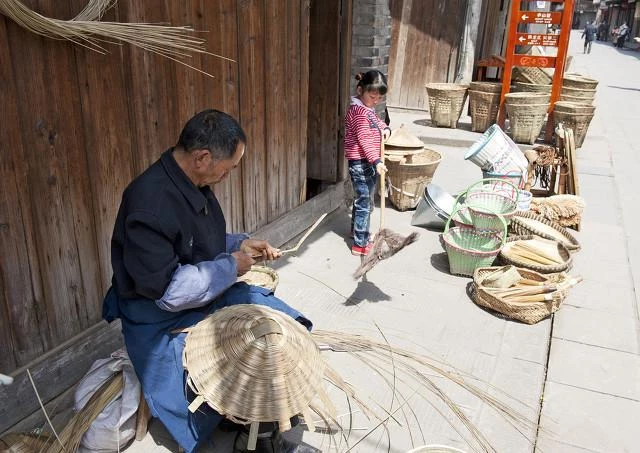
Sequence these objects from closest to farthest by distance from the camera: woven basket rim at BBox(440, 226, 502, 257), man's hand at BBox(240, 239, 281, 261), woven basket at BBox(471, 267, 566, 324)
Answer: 1. man's hand at BBox(240, 239, 281, 261)
2. woven basket at BBox(471, 267, 566, 324)
3. woven basket rim at BBox(440, 226, 502, 257)

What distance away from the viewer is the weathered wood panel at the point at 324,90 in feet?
16.2

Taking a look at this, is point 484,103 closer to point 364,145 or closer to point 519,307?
point 364,145

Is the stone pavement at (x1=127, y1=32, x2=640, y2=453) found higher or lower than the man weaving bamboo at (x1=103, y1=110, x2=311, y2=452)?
lower

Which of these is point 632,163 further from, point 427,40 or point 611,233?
point 427,40

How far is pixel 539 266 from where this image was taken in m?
4.00

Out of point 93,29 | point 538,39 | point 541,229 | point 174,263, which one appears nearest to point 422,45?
point 538,39

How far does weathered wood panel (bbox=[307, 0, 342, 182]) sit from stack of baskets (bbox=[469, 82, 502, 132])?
15.6 feet

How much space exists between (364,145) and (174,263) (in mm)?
2543

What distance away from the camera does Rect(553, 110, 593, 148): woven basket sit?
8.18m

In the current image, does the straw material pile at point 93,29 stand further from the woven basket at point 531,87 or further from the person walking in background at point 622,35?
the person walking in background at point 622,35

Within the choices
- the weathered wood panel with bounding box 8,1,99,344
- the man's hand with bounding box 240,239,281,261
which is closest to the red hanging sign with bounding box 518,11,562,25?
the man's hand with bounding box 240,239,281,261

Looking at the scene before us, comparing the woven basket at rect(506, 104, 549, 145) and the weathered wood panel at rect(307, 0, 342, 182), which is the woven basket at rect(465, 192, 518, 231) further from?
the woven basket at rect(506, 104, 549, 145)

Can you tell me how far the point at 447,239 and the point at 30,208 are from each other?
117 inches

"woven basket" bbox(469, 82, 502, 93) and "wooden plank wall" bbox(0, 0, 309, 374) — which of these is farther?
"woven basket" bbox(469, 82, 502, 93)
